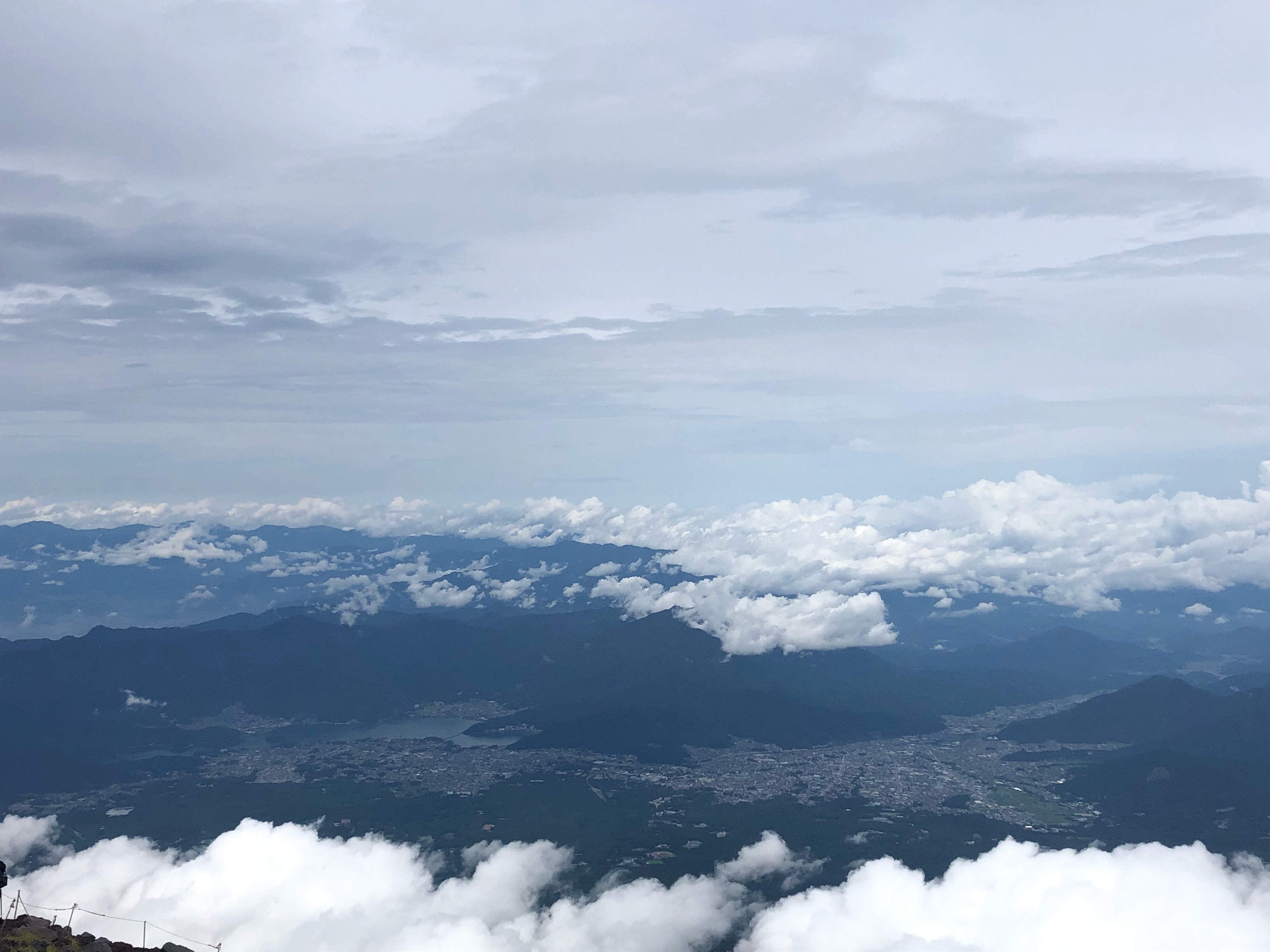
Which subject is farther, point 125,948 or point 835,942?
point 835,942

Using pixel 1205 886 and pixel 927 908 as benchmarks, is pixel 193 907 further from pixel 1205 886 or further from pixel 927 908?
pixel 1205 886

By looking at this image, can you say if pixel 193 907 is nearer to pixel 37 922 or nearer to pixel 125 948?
pixel 37 922

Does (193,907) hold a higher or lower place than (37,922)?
lower

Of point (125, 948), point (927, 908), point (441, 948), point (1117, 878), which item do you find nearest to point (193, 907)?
point (441, 948)

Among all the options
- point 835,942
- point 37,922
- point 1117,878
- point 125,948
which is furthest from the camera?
point 835,942

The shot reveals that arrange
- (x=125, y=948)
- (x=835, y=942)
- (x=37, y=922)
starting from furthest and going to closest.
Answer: (x=835, y=942), (x=37, y=922), (x=125, y=948)

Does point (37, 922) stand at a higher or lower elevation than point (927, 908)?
higher

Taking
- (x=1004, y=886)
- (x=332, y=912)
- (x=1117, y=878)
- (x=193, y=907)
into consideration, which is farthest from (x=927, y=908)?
(x=193, y=907)

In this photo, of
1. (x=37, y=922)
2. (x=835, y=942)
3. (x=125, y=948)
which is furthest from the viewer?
(x=835, y=942)

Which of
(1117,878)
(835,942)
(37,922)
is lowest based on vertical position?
(835,942)

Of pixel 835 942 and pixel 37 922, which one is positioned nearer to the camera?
pixel 37 922
